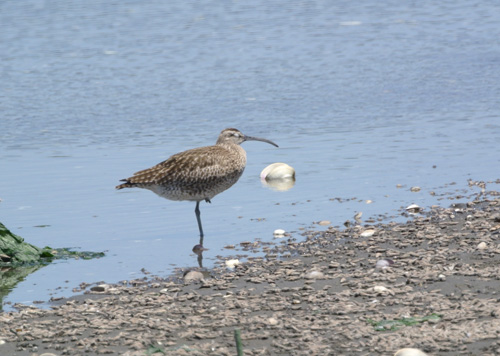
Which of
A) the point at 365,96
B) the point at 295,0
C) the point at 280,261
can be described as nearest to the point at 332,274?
the point at 280,261

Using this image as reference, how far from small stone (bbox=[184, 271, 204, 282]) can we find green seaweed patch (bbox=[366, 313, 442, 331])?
221cm

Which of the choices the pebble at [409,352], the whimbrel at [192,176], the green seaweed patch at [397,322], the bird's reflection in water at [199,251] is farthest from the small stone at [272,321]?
the whimbrel at [192,176]

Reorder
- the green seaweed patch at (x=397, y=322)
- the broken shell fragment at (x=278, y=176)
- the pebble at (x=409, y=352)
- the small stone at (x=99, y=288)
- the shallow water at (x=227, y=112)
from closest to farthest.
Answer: the pebble at (x=409, y=352) < the green seaweed patch at (x=397, y=322) < the small stone at (x=99, y=288) < the shallow water at (x=227, y=112) < the broken shell fragment at (x=278, y=176)

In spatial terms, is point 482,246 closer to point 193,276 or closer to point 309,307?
point 309,307

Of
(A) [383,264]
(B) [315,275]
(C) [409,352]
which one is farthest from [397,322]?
(A) [383,264]

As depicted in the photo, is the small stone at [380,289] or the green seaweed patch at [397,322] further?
the small stone at [380,289]

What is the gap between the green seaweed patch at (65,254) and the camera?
1036cm

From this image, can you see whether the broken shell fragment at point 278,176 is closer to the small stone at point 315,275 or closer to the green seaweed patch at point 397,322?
the small stone at point 315,275

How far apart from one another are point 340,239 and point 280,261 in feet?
3.34

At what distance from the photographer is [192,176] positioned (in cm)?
1168

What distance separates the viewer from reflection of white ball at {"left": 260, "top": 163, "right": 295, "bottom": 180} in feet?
43.6

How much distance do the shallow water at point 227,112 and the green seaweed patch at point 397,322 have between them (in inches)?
113

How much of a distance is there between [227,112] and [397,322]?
1053 cm

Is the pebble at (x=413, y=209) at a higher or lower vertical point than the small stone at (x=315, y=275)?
lower
